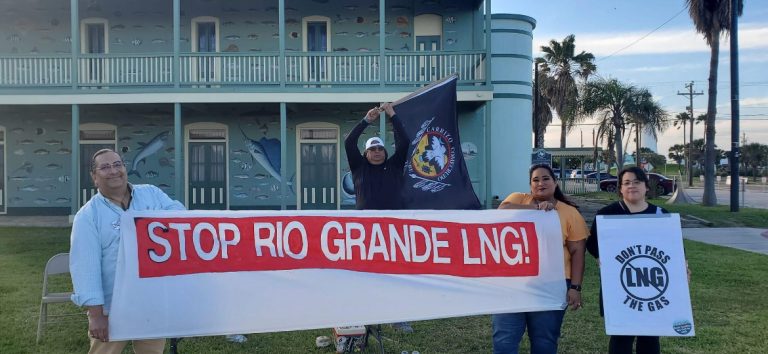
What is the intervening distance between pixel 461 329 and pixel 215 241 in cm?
274

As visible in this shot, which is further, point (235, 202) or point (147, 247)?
point (235, 202)

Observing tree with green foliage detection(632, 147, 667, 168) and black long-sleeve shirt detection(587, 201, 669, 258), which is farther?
tree with green foliage detection(632, 147, 667, 168)

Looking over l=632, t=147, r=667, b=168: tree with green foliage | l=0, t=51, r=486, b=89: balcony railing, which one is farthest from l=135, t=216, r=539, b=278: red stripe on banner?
l=632, t=147, r=667, b=168: tree with green foliage

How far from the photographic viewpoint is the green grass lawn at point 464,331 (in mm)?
4820

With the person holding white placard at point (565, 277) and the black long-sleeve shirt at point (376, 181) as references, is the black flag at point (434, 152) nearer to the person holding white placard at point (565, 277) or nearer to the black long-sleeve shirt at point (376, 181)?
the black long-sleeve shirt at point (376, 181)

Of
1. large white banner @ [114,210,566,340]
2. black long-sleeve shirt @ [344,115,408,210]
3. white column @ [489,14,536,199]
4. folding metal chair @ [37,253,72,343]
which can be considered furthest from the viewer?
white column @ [489,14,536,199]

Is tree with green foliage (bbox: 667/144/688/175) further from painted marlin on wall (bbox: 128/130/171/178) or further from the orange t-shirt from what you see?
the orange t-shirt

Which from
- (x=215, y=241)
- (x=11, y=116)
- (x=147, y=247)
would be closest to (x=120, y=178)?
(x=147, y=247)

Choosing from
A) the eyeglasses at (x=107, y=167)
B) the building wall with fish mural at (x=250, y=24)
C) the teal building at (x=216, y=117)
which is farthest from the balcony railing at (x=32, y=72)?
the eyeglasses at (x=107, y=167)

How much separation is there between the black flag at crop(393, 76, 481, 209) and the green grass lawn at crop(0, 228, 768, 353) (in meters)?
1.23

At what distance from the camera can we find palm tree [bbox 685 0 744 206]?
18.5 metres

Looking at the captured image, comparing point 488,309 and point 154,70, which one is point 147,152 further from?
point 488,309

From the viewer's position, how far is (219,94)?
13.5 meters

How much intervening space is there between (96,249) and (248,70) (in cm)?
1160
